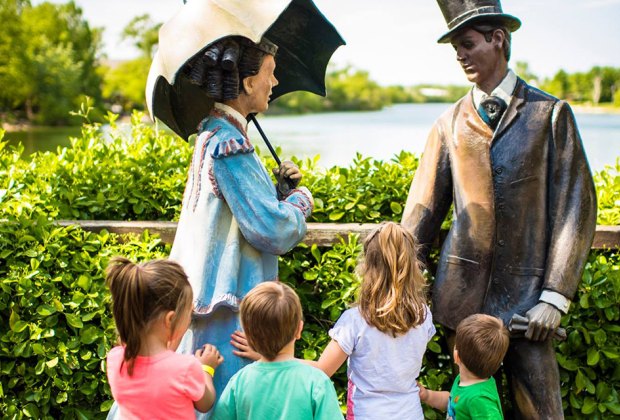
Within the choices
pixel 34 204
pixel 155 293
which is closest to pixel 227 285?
pixel 155 293

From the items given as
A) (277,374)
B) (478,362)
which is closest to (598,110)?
(478,362)

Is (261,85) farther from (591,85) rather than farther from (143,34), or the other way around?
(143,34)

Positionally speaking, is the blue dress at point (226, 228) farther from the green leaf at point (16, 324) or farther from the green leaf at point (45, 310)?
the green leaf at point (16, 324)

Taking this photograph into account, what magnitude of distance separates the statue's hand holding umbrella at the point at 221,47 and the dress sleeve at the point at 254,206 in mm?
265

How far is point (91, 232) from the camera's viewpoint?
3.85 metres

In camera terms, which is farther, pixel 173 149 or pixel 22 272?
pixel 173 149

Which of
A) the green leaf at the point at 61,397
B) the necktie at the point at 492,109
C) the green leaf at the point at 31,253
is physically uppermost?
the necktie at the point at 492,109

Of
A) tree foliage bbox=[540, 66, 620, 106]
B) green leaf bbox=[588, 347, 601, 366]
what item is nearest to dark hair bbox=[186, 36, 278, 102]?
green leaf bbox=[588, 347, 601, 366]

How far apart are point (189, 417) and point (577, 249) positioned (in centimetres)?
162

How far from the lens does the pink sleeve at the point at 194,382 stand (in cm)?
238

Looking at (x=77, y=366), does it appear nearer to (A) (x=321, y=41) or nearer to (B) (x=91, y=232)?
(B) (x=91, y=232)

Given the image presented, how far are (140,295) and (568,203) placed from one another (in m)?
1.69

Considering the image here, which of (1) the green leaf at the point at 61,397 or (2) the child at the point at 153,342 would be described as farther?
(1) the green leaf at the point at 61,397

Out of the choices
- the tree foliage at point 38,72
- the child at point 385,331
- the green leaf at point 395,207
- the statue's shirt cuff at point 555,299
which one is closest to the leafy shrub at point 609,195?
the green leaf at point 395,207
